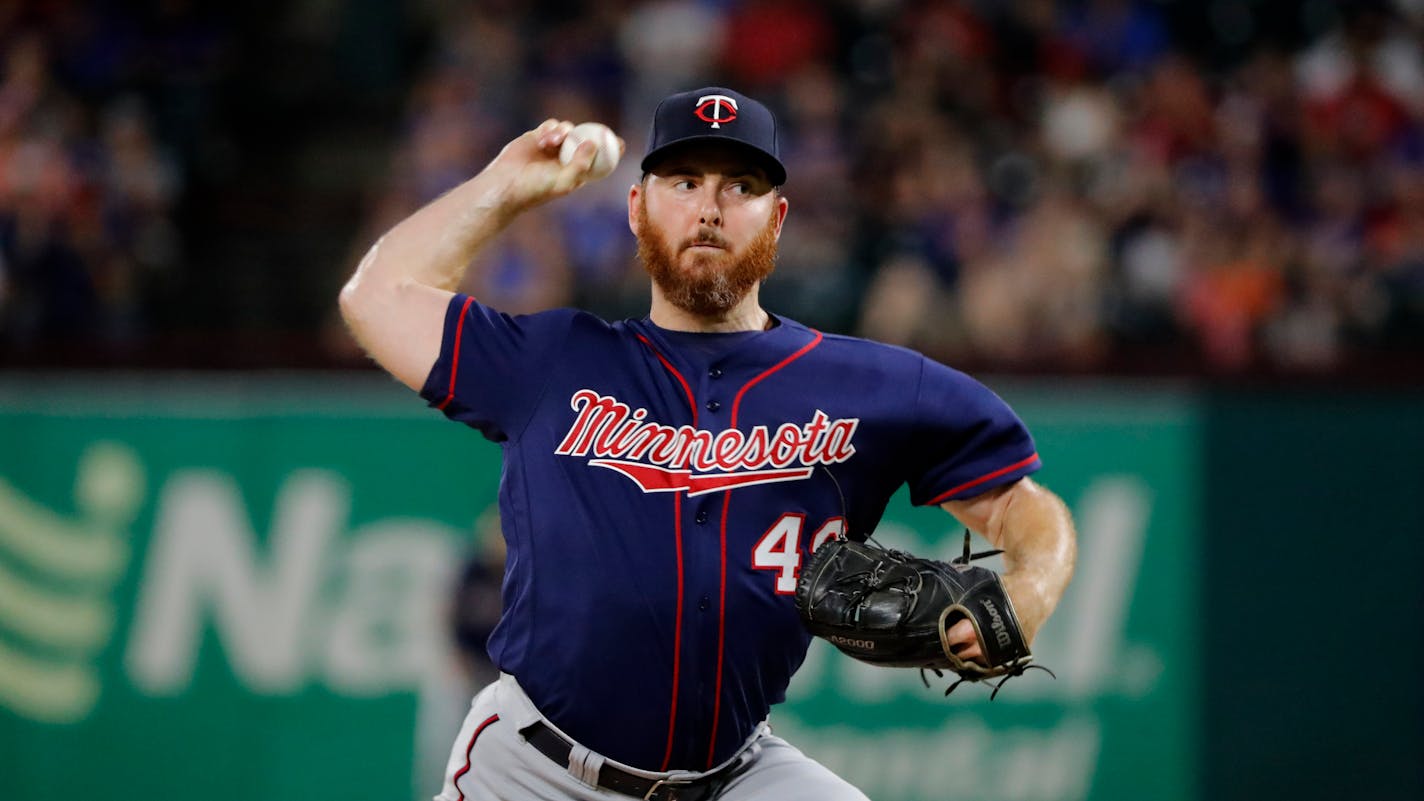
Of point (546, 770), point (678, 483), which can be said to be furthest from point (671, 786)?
point (678, 483)

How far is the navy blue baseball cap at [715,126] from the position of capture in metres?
→ 3.62

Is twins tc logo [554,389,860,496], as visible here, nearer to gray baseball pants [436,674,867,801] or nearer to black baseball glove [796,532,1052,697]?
black baseball glove [796,532,1052,697]

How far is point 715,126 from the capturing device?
362cm

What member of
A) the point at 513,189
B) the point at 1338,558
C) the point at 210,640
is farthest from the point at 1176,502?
the point at 513,189

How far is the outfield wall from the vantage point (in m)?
7.36

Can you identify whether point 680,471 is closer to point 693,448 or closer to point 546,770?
point 693,448

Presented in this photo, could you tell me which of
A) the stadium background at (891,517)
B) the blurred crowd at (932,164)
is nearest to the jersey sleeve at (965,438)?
the stadium background at (891,517)

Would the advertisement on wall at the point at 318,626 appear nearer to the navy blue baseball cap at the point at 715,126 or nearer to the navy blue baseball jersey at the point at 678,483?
the navy blue baseball jersey at the point at 678,483

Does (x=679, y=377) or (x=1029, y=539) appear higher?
(x=679, y=377)

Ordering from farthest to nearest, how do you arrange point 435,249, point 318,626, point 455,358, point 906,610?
point 318,626 → point 435,249 → point 455,358 → point 906,610

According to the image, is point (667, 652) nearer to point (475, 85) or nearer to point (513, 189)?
point (513, 189)

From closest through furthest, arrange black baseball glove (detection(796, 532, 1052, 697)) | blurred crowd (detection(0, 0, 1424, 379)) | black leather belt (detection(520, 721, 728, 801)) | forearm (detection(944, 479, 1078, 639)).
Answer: black baseball glove (detection(796, 532, 1052, 697)) < forearm (detection(944, 479, 1078, 639)) < black leather belt (detection(520, 721, 728, 801)) < blurred crowd (detection(0, 0, 1424, 379))

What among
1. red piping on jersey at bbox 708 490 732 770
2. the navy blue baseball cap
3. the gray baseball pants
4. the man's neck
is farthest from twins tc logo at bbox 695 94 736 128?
the gray baseball pants

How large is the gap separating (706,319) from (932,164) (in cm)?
580
